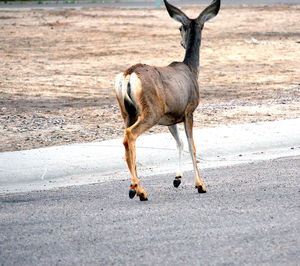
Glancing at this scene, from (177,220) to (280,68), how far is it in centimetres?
1684

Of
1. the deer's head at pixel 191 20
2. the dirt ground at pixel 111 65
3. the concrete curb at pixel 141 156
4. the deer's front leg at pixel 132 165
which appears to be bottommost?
the dirt ground at pixel 111 65

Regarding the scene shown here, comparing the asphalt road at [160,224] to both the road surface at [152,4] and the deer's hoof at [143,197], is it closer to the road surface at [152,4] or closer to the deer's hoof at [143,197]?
the deer's hoof at [143,197]

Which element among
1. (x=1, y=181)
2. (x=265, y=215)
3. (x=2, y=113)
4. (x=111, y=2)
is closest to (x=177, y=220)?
(x=265, y=215)

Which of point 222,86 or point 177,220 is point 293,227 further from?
point 222,86

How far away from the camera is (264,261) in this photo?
325 inches

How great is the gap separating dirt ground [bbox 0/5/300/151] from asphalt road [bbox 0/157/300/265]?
4.03m

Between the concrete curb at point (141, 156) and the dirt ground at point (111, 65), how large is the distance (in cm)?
123

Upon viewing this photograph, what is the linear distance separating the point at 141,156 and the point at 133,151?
3.03 meters

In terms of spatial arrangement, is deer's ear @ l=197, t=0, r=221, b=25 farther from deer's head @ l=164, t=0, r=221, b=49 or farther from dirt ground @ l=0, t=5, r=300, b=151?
dirt ground @ l=0, t=5, r=300, b=151

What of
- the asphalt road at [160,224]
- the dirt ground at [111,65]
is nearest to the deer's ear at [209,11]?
the asphalt road at [160,224]

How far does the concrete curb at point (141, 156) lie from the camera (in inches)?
508

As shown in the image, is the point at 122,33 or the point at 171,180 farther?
the point at 122,33

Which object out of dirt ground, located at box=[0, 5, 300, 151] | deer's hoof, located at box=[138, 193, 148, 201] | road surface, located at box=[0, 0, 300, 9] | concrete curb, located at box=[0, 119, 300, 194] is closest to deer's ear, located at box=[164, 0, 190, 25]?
concrete curb, located at box=[0, 119, 300, 194]

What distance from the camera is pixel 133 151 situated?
36.2ft
